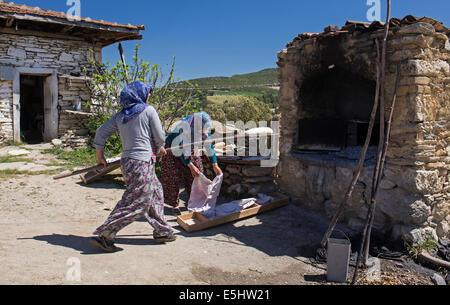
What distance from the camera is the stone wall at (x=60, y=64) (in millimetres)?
9523

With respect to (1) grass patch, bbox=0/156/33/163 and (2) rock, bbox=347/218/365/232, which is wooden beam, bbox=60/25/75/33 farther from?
(2) rock, bbox=347/218/365/232

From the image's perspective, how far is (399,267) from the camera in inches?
145

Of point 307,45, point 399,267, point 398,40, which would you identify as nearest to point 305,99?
point 307,45

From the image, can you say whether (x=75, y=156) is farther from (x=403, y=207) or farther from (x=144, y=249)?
(x=403, y=207)

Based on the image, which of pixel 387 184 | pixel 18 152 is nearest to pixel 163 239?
pixel 387 184

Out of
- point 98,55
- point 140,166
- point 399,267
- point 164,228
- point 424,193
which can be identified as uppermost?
point 98,55

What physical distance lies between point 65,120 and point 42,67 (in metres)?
1.58

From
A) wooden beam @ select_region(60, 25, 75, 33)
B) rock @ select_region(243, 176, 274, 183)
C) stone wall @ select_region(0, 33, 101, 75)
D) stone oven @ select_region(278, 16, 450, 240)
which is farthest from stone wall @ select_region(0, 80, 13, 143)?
stone oven @ select_region(278, 16, 450, 240)

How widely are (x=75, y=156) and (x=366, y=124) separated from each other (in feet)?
23.1

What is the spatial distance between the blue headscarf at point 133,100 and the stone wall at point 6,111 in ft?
25.5

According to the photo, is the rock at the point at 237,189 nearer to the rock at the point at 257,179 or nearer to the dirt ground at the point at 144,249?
the rock at the point at 257,179

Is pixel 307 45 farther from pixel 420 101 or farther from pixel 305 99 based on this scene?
pixel 420 101

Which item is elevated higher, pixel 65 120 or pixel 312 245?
pixel 65 120

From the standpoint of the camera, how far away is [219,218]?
473cm
